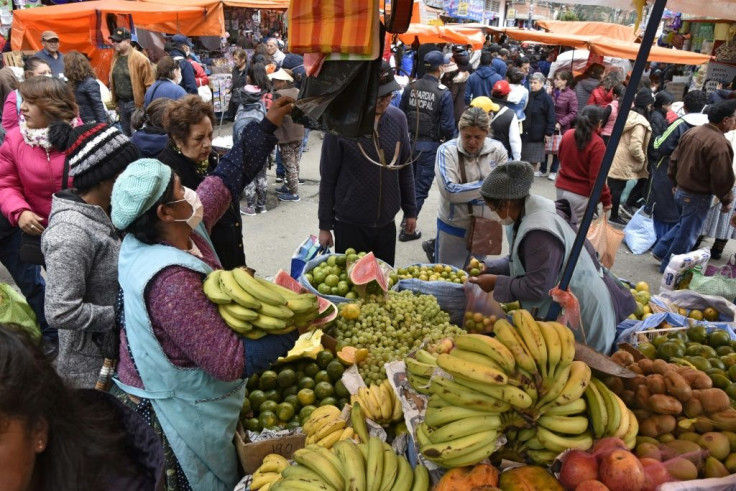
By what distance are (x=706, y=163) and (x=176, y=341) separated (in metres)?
5.97

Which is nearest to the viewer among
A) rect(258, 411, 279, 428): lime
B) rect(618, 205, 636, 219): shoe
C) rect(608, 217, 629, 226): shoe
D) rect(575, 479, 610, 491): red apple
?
rect(575, 479, 610, 491): red apple

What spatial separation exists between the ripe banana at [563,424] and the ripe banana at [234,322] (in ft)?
3.75

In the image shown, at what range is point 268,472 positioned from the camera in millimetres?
2436

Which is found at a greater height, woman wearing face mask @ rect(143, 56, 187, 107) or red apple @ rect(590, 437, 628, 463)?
woman wearing face mask @ rect(143, 56, 187, 107)

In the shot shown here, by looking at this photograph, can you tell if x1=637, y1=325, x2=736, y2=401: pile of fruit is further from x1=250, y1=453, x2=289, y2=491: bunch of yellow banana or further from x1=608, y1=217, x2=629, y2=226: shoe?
x1=608, y1=217, x2=629, y2=226: shoe

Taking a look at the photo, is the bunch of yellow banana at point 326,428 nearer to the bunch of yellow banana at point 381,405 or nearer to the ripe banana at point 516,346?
the bunch of yellow banana at point 381,405

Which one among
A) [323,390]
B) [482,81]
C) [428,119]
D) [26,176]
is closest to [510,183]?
[323,390]

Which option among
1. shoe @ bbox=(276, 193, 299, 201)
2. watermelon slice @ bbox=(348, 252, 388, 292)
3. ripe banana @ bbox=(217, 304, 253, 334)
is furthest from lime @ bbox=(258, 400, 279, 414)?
shoe @ bbox=(276, 193, 299, 201)

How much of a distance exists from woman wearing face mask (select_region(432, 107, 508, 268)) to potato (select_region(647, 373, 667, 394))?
2.67 meters

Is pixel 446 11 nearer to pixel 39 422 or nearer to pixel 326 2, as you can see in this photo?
pixel 326 2

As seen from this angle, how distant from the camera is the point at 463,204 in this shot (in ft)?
15.6

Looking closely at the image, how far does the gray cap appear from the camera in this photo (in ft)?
10.3

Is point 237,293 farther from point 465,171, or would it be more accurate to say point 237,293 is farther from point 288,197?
point 288,197

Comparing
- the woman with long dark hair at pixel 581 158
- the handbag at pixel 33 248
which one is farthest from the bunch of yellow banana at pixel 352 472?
the woman with long dark hair at pixel 581 158
